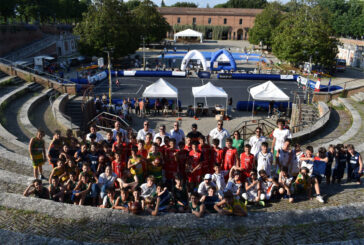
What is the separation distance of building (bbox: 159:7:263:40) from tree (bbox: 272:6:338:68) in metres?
50.9

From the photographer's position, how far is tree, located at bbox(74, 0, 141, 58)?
1558 inches

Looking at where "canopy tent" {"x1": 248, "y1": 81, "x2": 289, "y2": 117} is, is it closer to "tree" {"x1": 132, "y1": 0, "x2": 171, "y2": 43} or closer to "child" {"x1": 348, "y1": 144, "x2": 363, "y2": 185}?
"child" {"x1": 348, "y1": 144, "x2": 363, "y2": 185}

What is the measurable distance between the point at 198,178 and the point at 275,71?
34.0 meters

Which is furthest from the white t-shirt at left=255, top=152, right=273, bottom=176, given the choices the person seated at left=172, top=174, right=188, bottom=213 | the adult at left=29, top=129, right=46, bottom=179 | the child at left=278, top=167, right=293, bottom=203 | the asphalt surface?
the asphalt surface

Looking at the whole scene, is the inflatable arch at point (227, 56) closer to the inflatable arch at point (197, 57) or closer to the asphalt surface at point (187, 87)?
the inflatable arch at point (197, 57)

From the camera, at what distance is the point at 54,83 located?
23.4m

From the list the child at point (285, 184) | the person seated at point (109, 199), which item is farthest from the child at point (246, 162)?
the person seated at point (109, 199)

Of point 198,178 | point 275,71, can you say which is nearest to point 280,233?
point 198,178

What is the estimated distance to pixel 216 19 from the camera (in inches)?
3536

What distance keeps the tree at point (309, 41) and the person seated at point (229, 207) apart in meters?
32.9

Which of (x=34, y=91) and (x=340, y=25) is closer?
(x=34, y=91)

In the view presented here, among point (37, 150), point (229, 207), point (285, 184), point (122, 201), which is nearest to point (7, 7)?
point (37, 150)

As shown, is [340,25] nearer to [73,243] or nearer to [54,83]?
[54,83]

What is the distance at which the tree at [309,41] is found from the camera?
36.0 metres
